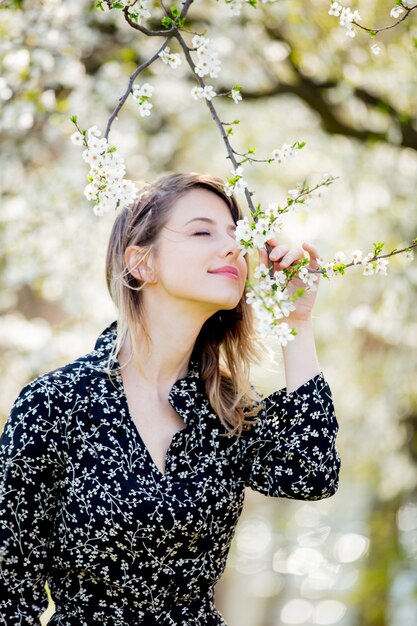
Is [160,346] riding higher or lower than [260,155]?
lower

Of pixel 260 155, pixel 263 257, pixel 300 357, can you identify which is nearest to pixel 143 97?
pixel 263 257

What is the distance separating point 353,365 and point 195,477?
5559mm

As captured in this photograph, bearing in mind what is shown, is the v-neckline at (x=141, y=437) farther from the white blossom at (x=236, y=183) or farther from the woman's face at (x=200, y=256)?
the white blossom at (x=236, y=183)

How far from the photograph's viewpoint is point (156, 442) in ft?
7.15

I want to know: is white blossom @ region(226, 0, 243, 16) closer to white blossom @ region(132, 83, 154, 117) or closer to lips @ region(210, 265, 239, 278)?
white blossom @ region(132, 83, 154, 117)

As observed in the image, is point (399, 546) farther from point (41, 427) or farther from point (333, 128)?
point (41, 427)

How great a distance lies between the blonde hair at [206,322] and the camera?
2.28 meters

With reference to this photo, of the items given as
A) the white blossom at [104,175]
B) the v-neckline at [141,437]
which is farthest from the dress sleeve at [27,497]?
the white blossom at [104,175]

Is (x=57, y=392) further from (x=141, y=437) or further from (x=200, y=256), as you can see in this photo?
(x=200, y=256)

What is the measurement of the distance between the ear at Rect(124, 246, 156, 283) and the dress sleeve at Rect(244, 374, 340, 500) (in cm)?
47

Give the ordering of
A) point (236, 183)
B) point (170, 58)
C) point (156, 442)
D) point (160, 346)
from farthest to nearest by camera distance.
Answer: point (160, 346)
point (156, 442)
point (170, 58)
point (236, 183)

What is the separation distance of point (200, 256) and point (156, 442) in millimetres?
492

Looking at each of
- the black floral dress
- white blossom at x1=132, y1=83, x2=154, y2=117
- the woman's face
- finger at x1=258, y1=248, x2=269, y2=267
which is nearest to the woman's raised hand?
finger at x1=258, y1=248, x2=269, y2=267

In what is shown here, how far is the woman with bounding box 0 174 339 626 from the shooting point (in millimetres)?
2016
